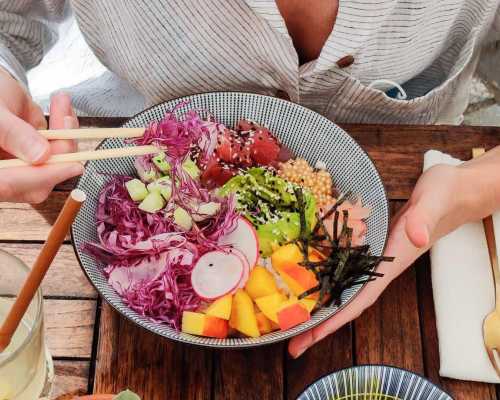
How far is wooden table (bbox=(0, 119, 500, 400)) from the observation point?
85cm

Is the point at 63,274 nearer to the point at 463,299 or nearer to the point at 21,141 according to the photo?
the point at 21,141

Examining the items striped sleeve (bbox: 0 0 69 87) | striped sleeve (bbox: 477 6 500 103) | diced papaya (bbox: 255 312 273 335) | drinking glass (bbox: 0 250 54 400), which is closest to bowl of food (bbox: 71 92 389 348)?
diced papaya (bbox: 255 312 273 335)

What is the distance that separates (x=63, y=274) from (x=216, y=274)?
0.21m

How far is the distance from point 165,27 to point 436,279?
51 cm

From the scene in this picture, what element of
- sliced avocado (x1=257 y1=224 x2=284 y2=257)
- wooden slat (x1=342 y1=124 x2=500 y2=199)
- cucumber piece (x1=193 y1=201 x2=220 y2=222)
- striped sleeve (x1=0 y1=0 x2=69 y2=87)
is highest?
striped sleeve (x1=0 y1=0 x2=69 y2=87)

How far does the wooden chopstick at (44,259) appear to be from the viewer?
0.53 m

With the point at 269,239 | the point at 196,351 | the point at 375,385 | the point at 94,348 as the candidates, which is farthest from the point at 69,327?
the point at 375,385

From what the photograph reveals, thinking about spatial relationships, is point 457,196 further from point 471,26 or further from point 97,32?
point 97,32

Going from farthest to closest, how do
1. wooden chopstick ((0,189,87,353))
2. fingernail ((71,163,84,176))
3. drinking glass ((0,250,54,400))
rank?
fingernail ((71,163,84,176)) → drinking glass ((0,250,54,400)) → wooden chopstick ((0,189,87,353))

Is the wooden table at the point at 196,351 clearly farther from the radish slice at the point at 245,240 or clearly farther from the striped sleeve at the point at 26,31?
the striped sleeve at the point at 26,31

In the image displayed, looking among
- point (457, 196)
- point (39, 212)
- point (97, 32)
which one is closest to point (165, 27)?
point (97, 32)

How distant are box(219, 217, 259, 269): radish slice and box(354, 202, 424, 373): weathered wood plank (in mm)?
164

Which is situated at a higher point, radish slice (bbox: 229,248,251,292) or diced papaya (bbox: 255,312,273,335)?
radish slice (bbox: 229,248,251,292)

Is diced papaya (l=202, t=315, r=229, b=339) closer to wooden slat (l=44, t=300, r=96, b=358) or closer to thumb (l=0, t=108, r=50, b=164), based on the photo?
wooden slat (l=44, t=300, r=96, b=358)
